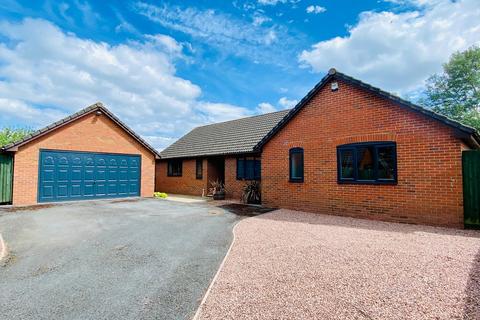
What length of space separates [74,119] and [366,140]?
576 inches

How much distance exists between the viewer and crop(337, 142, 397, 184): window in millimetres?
8938

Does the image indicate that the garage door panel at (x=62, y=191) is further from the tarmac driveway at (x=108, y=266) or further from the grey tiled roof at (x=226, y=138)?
the grey tiled roof at (x=226, y=138)

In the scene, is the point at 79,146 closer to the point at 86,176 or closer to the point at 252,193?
the point at 86,176

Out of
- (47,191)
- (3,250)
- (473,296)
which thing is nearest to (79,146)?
(47,191)

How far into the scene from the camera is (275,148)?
40.8 ft

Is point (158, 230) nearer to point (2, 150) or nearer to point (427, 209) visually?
point (427, 209)

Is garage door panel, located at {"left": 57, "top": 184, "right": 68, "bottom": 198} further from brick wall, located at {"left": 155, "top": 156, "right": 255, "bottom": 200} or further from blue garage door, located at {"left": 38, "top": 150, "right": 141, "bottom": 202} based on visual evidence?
brick wall, located at {"left": 155, "top": 156, "right": 255, "bottom": 200}

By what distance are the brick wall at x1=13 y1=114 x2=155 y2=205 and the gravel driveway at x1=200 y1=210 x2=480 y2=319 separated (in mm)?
11700

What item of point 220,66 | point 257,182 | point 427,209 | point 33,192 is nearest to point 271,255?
point 427,209

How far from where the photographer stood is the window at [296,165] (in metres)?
11.4

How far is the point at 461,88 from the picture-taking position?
27.1m

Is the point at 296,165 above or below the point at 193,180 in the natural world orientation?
above

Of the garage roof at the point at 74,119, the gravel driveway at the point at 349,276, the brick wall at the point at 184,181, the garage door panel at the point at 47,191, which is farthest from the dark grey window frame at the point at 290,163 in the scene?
the garage door panel at the point at 47,191

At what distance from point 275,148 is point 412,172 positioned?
18.8ft
